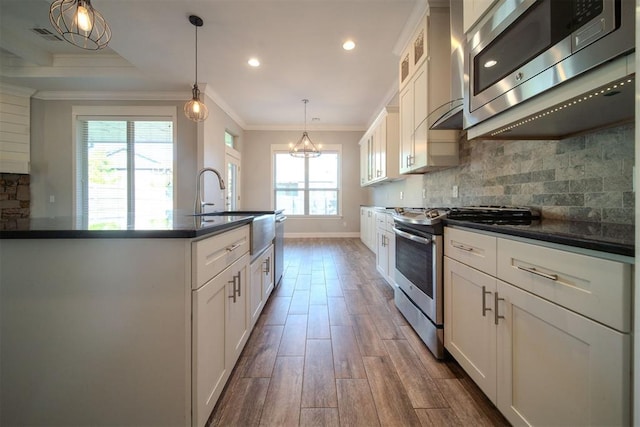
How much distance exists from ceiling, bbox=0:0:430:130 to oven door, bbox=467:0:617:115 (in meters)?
1.54

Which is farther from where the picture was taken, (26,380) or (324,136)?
(324,136)

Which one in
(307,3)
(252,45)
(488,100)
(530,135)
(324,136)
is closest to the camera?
(488,100)

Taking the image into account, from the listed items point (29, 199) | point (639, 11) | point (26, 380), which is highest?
point (639, 11)

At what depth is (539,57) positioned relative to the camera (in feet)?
3.23

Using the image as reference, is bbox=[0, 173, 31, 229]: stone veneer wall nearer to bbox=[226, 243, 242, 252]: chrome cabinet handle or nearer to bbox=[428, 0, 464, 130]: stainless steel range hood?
bbox=[226, 243, 242, 252]: chrome cabinet handle

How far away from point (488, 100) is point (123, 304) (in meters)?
1.94

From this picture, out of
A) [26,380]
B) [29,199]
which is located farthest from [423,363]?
[29,199]

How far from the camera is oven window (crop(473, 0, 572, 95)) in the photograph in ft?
2.98

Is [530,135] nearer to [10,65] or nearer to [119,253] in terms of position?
[119,253]

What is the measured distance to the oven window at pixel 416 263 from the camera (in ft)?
5.48

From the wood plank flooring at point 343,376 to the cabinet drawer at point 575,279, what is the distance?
739 millimetres

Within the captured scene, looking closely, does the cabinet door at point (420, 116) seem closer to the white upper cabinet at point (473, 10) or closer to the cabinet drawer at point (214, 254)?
the white upper cabinet at point (473, 10)

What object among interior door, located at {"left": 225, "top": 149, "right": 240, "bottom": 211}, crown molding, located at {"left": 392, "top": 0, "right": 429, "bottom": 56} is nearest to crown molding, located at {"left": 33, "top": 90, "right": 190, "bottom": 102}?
interior door, located at {"left": 225, "top": 149, "right": 240, "bottom": 211}

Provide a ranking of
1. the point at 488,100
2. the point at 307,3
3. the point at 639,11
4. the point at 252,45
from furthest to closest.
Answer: the point at 252,45 → the point at 307,3 → the point at 488,100 → the point at 639,11
